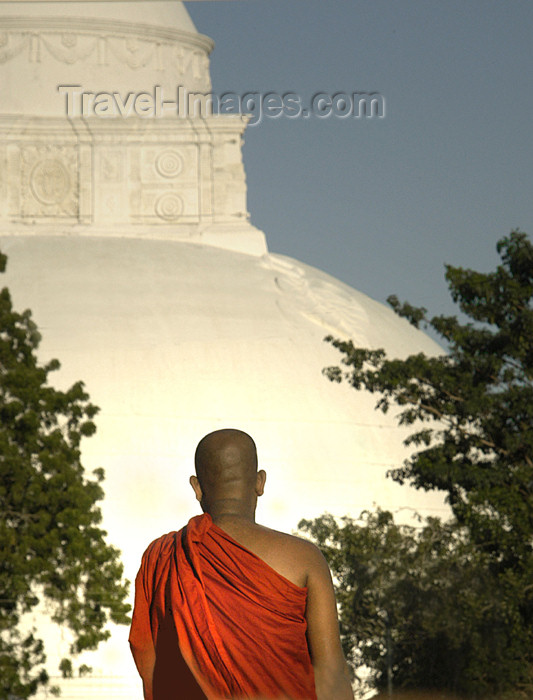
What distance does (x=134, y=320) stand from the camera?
74.8 feet

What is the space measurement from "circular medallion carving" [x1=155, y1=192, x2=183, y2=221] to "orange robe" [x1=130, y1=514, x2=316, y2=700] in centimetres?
2318

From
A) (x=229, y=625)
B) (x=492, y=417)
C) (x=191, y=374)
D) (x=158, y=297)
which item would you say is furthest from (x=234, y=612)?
(x=158, y=297)

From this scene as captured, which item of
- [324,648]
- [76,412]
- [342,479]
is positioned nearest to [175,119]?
[342,479]

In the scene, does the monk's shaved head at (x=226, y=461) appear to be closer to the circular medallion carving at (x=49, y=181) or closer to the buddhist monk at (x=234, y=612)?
the buddhist monk at (x=234, y=612)

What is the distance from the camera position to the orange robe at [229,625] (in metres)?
3.46

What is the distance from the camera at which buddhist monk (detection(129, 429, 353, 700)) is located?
3.46 m

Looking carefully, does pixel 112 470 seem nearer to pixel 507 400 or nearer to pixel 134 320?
pixel 134 320

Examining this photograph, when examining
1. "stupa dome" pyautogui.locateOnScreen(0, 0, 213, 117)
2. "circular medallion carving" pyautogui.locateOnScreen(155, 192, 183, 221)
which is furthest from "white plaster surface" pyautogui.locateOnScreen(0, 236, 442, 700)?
"stupa dome" pyautogui.locateOnScreen(0, 0, 213, 117)

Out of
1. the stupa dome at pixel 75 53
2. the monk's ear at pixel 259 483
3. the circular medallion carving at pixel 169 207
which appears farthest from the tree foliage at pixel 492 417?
the stupa dome at pixel 75 53

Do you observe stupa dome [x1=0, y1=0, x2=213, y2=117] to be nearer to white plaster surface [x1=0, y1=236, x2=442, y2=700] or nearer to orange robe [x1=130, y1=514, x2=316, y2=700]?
white plaster surface [x1=0, y1=236, x2=442, y2=700]

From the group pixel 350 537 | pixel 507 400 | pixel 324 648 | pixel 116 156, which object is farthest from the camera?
pixel 116 156

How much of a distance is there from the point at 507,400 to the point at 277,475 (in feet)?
25.5

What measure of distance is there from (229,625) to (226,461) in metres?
0.49

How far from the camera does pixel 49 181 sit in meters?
26.7
